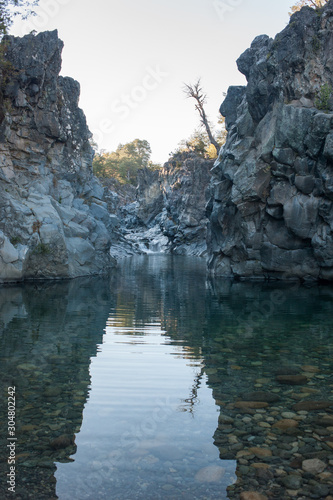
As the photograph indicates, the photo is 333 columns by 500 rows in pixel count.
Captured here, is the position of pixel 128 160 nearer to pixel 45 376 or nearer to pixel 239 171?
pixel 239 171

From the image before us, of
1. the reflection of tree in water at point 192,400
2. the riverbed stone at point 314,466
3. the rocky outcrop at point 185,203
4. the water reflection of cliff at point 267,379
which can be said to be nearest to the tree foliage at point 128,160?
the rocky outcrop at point 185,203

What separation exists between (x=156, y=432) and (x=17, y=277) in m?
17.8

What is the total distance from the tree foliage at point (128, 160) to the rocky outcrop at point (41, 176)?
195 ft

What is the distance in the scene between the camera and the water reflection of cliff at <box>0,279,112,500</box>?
13.3 feet

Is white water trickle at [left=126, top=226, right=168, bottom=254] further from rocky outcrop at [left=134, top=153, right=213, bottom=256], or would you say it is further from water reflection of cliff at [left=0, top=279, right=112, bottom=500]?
water reflection of cliff at [left=0, top=279, right=112, bottom=500]

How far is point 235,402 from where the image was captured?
563 cm

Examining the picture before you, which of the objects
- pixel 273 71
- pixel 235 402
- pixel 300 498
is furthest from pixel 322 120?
pixel 300 498

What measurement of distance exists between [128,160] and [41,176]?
8174 cm

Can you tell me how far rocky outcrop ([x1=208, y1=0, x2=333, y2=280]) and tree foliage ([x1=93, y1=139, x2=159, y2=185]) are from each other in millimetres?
66288

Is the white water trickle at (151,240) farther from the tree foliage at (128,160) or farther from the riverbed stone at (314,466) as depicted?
the riverbed stone at (314,466)

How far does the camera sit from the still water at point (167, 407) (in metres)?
3.75

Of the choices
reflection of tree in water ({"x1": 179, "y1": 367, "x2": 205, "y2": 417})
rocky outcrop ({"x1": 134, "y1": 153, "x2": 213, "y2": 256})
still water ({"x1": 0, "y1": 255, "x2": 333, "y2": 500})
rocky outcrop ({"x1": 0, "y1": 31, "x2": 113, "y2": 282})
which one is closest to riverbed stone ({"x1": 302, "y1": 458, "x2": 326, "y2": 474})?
still water ({"x1": 0, "y1": 255, "x2": 333, "y2": 500})

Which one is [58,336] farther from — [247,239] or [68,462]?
[247,239]

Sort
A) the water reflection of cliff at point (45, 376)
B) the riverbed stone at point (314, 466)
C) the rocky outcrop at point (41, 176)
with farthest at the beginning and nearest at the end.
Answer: the rocky outcrop at point (41, 176) < the water reflection of cliff at point (45, 376) < the riverbed stone at point (314, 466)
